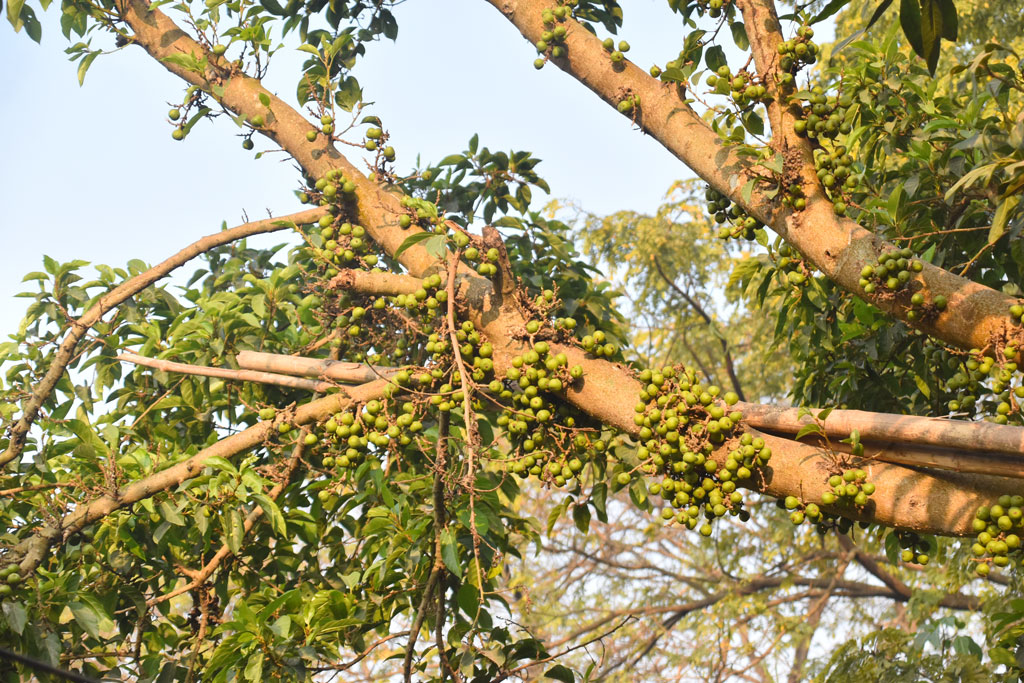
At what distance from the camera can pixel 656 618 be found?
10266mm

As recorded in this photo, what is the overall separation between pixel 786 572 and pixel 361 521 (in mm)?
7703

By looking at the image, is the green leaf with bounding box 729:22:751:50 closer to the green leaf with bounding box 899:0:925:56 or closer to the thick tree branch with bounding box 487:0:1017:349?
the thick tree branch with bounding box 487:0:1017:349

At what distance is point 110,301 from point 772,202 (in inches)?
88.9

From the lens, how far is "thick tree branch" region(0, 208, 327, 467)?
2.83 meters

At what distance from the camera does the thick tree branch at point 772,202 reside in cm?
247

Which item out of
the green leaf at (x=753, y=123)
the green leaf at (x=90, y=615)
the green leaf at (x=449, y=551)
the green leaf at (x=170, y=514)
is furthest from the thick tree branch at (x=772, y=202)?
the green leaf at (x=90, y=615)

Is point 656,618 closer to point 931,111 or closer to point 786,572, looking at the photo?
point 786,572

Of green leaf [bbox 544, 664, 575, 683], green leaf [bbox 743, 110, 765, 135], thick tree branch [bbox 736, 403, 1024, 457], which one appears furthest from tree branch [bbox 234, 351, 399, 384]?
green leaf [bbox 743, 110, 765, 135]

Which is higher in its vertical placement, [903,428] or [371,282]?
[371,282]

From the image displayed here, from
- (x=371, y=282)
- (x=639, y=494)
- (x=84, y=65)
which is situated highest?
(x=84, y=65)

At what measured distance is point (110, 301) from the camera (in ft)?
9.80

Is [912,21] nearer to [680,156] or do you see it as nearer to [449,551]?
[680,156]

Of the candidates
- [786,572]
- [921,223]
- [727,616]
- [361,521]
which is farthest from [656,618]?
[921,223]

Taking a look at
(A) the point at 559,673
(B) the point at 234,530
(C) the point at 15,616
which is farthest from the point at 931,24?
(C) the point at 15,616
